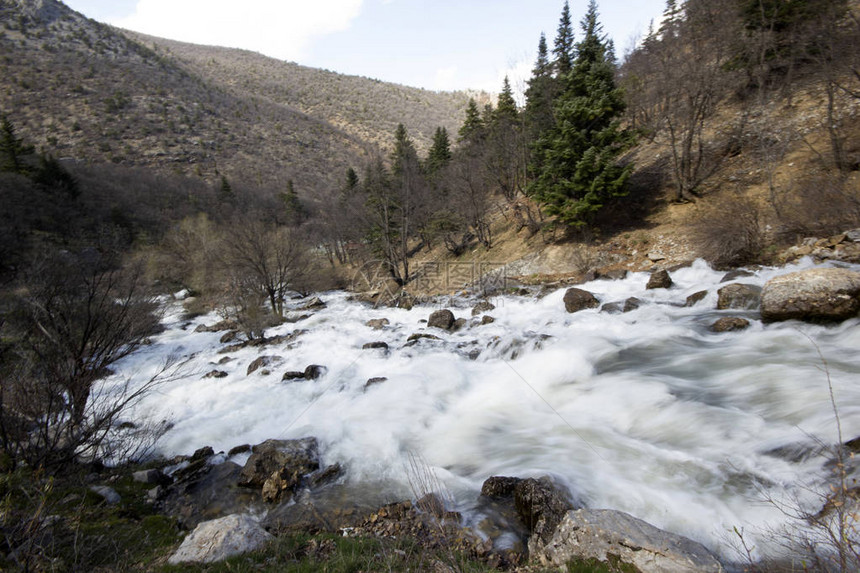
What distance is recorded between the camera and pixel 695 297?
34.8 feet

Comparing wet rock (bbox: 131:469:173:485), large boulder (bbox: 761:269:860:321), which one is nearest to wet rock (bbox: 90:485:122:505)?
wet rock (bbox: 131:469:173:485)

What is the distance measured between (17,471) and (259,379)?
7.07 m

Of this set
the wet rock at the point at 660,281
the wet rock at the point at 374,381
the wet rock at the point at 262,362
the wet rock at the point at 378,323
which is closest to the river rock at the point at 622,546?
the wet rock at the point at 374,381

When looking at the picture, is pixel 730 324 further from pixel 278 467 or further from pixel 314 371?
pixel 314 371

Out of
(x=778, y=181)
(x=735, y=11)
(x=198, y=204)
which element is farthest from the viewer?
(x=198, y=204)

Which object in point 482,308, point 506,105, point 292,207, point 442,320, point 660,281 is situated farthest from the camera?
point 292,207

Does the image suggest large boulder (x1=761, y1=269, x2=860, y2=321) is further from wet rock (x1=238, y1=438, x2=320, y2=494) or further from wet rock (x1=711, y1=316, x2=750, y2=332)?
wet rock (x1=238, y1=438, x2=320, y2=494)

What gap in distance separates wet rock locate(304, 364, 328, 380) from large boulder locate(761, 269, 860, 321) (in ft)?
40.0

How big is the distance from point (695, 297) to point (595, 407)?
20.8 feet

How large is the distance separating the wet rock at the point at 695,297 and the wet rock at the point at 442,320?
8.02 meters

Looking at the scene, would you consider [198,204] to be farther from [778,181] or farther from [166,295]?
[778,181]

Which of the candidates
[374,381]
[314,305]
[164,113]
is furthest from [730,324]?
[164,113]

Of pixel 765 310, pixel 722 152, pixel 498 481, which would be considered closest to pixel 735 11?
pixel 722 152

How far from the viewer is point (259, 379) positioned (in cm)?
1154
